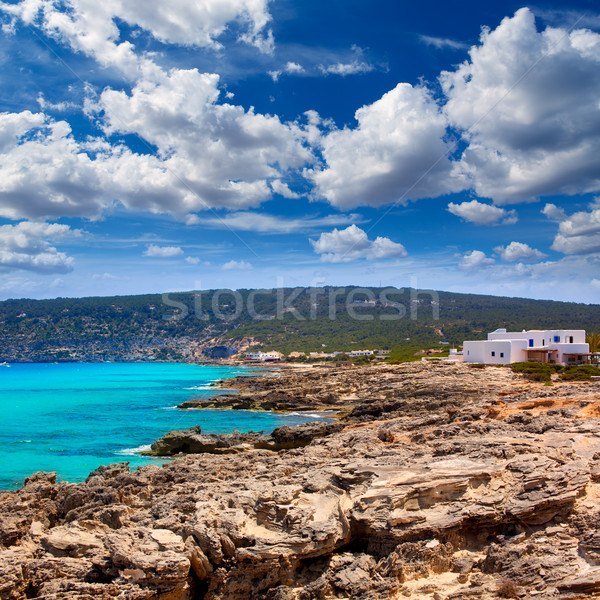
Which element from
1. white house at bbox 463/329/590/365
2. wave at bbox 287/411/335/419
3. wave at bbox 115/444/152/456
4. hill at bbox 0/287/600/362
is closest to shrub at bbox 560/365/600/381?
white house at bbox 463/329/590/365

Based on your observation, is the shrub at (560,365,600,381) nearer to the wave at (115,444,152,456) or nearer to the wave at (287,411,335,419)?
the wave at (287,411,335,419)

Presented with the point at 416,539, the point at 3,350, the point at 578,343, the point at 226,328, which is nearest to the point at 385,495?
the point at 416,539

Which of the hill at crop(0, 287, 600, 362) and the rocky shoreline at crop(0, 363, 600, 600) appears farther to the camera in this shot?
the hill at crop(0, 287, 600, 362)

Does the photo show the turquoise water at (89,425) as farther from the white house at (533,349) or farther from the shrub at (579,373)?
the white house at (533,349)

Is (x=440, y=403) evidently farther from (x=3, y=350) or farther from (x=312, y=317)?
(x=3, y=350)

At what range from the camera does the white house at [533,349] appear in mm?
46559

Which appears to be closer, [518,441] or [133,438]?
[518,441]

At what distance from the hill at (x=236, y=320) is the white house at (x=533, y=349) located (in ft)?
247

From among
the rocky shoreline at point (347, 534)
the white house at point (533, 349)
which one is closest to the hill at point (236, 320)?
the white house at point (533, 349)

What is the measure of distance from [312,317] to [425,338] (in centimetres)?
5723

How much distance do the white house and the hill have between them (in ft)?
247

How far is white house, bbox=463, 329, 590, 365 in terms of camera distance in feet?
153

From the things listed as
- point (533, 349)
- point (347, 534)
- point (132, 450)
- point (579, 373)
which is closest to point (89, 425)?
point (132, 450)

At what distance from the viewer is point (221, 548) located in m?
8.12
